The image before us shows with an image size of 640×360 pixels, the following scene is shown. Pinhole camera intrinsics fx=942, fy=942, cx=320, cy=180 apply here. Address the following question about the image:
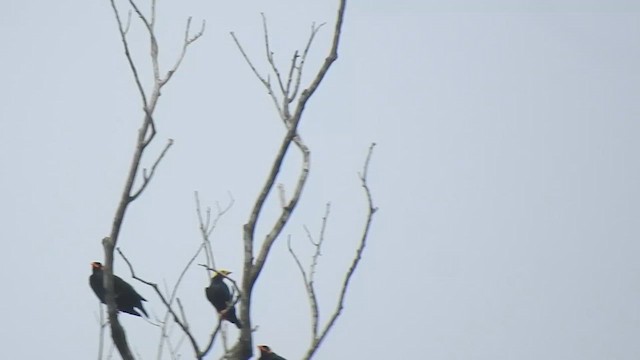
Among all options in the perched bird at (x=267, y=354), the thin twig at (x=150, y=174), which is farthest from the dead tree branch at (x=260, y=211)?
the perched bird at (x=267, y=354)

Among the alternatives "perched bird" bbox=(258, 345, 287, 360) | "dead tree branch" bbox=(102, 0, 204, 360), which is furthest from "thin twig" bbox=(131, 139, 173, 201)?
"perched bird" bbox=(258, 345, 287, 360)

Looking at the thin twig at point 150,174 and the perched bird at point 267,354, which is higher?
the thin twig at point 150,174

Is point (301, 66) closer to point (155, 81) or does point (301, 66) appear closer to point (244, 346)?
point (155, 81)

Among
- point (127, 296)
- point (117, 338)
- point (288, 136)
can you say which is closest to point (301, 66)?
point (288, 136)

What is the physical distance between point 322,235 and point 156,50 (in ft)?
3.43

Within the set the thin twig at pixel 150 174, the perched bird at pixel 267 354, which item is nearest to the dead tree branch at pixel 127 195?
the thin twig at pixel 150 174

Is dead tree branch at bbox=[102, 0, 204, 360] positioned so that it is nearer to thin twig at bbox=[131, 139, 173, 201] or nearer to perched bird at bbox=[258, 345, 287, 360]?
thin twig at bbox=[131, 139, 173, 201]

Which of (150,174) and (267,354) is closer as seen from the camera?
(150,174)

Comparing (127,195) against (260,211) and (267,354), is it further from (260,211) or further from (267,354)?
(267,354)

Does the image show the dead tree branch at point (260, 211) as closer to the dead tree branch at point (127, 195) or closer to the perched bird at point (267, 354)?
the dead tree branch at point (127, 195)

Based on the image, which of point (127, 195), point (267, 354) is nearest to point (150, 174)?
point (127, 195)

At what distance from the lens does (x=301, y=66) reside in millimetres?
4031

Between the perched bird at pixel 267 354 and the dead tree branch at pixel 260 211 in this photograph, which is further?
the perched bird at pixel 267 354

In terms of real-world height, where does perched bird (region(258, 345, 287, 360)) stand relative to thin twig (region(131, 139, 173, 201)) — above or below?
below
